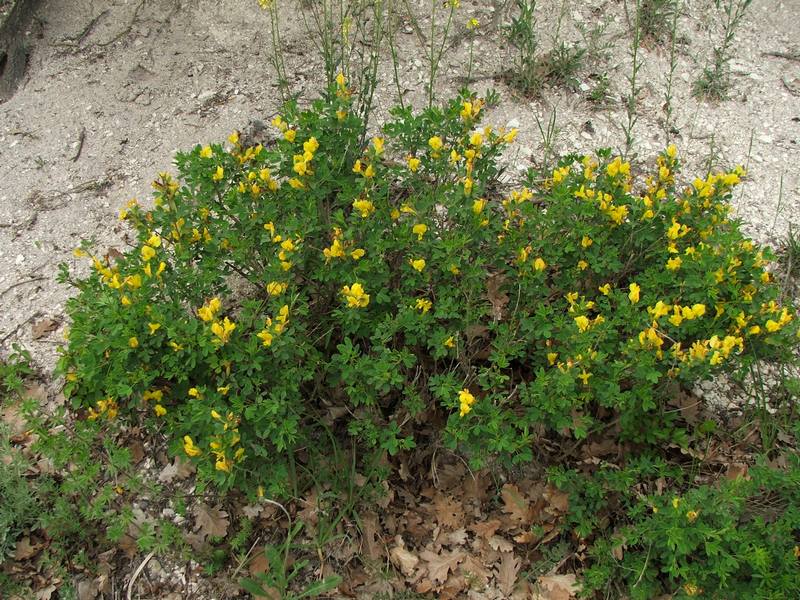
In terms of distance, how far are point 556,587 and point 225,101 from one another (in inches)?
133

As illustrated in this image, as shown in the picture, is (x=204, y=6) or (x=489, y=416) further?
(x=204, y=6)

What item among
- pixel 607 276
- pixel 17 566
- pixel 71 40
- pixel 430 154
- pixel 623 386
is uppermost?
pixel 71 40

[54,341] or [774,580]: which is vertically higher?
[54,341]

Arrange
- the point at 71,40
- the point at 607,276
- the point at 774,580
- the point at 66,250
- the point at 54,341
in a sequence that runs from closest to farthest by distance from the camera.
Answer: the point at 774,580 → the point at 607,276 → the point at 54,341 → the point at 66,250 → the point at 71,40

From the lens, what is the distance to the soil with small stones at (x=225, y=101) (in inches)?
156

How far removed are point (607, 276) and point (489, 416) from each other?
0.89m

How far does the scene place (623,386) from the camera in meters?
2.82

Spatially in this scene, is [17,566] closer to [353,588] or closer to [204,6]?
[353,588]

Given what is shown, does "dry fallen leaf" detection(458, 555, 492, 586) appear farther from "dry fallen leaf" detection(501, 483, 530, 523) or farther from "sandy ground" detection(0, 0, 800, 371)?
"sandy ground" detection(0, 0, 800, 371)

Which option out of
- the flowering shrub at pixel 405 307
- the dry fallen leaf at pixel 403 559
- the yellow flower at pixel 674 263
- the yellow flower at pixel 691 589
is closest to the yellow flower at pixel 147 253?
the flowering shrub at pixel 405 307

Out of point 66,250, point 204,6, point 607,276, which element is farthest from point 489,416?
point 204,6

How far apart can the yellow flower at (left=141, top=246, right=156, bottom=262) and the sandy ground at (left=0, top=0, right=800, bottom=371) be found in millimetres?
1294

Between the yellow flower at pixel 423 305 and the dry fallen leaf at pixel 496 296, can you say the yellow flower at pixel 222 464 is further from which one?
the dry fallen leaf at pixel 496 296

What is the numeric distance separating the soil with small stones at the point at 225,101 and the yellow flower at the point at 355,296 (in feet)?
6.11
